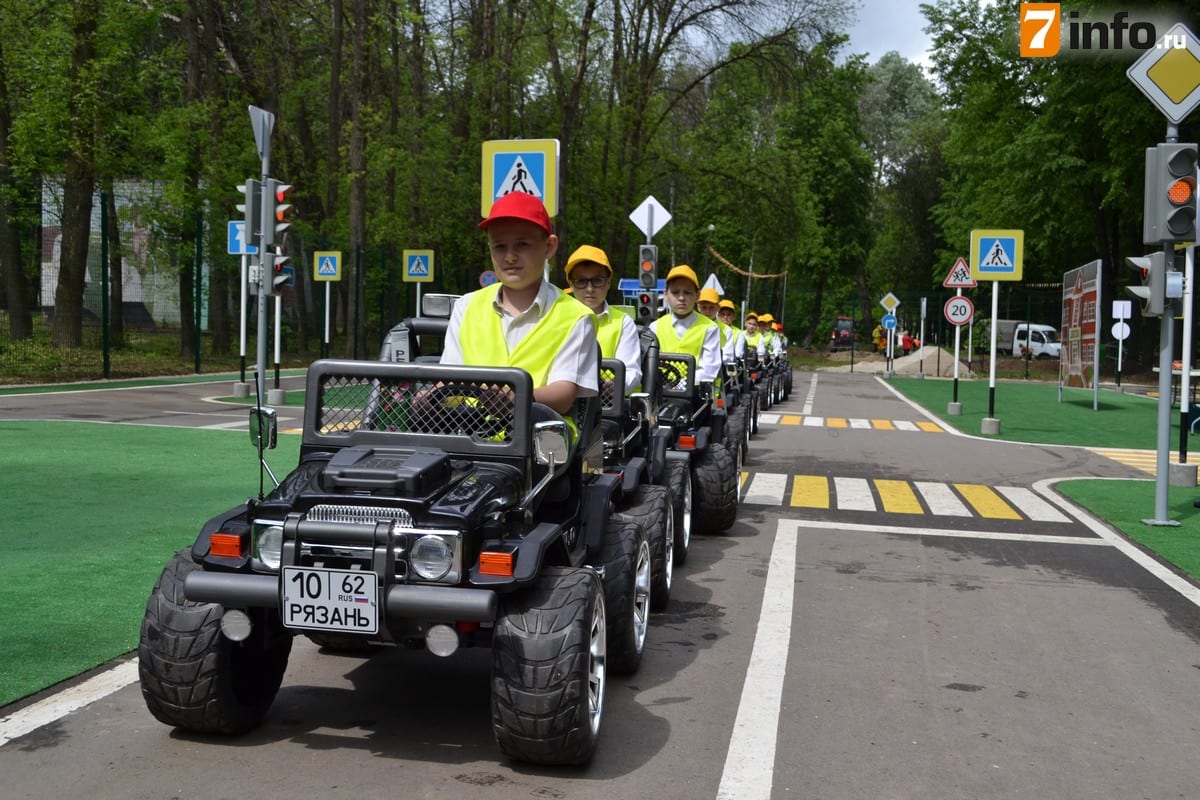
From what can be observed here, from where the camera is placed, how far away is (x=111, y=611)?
6.52 meters

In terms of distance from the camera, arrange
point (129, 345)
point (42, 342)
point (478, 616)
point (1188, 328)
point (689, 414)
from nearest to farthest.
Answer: point (478, 616), point (689, 414), point (1188, 328), point (42, 342), point (129, 345)

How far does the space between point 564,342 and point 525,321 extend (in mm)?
213

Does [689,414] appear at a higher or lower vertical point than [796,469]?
higher

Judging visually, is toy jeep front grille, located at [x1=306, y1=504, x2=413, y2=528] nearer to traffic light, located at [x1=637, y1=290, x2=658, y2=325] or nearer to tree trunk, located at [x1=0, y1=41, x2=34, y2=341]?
tree trunk, located at [x1=0, y1=41, x2=34, y2=341]

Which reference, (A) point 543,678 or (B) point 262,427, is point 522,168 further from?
(A) point 543,678

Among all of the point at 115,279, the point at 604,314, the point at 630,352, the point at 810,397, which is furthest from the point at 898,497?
the point at 810,397

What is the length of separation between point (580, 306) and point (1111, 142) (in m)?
36.2

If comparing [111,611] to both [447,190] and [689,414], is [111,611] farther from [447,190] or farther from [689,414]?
[447,190]

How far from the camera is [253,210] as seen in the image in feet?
56.0

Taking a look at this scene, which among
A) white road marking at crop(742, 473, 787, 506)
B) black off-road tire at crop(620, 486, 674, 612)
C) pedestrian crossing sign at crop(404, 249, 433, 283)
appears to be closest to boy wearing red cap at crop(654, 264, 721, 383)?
white road marking at crop(742, 473, 787, 506)

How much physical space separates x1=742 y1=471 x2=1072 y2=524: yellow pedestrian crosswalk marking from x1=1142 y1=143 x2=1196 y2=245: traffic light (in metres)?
2.72

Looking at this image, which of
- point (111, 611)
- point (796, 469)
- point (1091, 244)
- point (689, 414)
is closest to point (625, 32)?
point (1091, 244)

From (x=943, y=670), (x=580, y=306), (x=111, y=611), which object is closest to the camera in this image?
(x=580, y=306)

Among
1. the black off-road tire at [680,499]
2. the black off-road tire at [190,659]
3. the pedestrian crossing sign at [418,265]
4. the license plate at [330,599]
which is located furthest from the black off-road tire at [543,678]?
the pedestrian crossing sign at [418,265]
